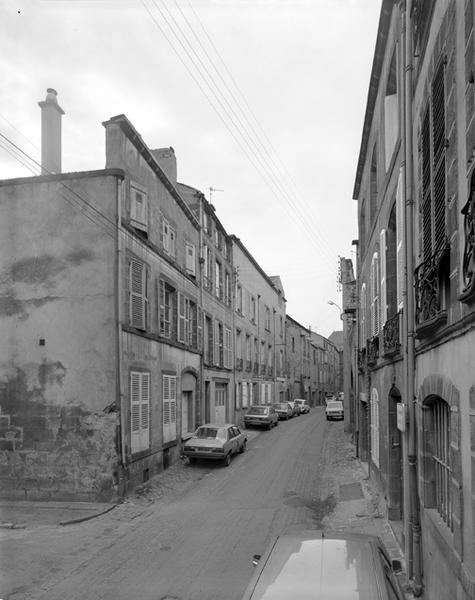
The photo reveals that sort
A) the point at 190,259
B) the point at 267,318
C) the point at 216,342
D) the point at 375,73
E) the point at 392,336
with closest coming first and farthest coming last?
the point at 392,336 → the point at 375,73 → the point at 190,259 → the point at 216,342 → the point at 267,318

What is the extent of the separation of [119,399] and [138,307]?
9.67 feet

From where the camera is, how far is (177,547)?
10.7 meters

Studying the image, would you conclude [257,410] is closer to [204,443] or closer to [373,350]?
[204,443]

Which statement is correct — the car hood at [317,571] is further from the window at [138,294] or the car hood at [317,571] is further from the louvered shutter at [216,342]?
the louvered shutter at [216,342]

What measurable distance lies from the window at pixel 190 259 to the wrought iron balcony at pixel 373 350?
9173mm

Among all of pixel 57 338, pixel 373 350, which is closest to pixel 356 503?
pixel 373 350

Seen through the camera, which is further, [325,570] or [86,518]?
[86,518]

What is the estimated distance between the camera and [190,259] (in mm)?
22656

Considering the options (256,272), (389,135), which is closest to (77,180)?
(389,135)

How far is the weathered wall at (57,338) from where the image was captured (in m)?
14.2

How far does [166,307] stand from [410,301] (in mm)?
12353

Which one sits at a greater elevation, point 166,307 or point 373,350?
point 166,307

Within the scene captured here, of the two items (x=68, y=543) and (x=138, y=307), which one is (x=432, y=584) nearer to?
(x=68, y=543)

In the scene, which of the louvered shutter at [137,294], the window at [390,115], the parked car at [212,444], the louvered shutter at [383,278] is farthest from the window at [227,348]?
the window at [390,115]
